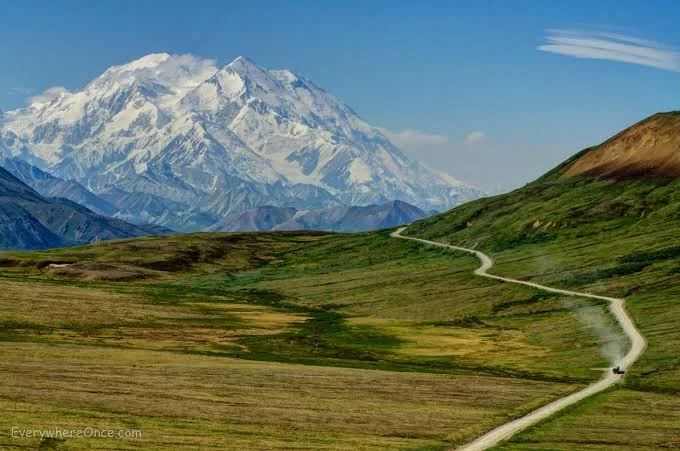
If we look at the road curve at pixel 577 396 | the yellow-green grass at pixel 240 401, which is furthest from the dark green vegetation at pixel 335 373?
the road curve at pixel 577 396

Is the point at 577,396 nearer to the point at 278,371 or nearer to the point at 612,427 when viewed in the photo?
the point at 612,427

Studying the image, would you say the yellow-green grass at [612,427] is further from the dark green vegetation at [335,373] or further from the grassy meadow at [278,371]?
the grassy meadow at [278,371]

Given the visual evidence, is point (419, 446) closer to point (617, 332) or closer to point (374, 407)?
point (374, 407)

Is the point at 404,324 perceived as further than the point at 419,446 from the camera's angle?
Yes

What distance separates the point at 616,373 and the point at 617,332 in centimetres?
3362

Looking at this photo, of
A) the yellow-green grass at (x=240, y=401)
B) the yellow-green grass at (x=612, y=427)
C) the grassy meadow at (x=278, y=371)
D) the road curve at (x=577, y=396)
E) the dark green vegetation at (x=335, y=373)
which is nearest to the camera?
the yellow-green grass at (x=240, y=401)

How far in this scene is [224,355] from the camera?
13262cm

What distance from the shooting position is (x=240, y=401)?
87688 mm

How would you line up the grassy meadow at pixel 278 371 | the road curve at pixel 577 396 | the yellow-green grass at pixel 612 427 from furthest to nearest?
the road curve at pixel 577 396 → the yellow-green grass at pixel 612 427 → the grassy meadow at pixel 278 371

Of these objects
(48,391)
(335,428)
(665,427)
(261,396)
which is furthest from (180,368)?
(665,427)

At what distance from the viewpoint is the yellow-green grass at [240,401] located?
72.4 meters

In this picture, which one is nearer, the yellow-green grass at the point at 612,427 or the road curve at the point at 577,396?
the yellow-green grass at the point at 612,427

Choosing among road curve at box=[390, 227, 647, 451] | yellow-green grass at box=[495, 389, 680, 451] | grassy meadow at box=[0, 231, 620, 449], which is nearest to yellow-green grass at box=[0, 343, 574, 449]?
grassy meadow at box=[0, 231, 620, 449]

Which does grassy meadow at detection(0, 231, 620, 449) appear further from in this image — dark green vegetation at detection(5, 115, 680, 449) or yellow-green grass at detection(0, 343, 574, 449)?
dark green vegetation at detection(5, 115, 680, 449)
